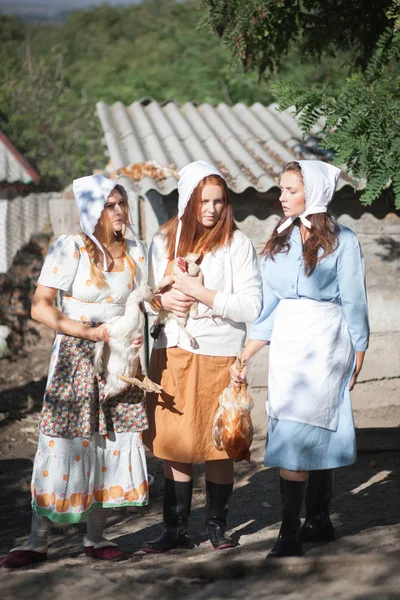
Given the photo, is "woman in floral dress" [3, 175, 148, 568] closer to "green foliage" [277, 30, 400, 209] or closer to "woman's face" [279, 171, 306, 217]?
"woman's face" [279, 171, 306, 217]

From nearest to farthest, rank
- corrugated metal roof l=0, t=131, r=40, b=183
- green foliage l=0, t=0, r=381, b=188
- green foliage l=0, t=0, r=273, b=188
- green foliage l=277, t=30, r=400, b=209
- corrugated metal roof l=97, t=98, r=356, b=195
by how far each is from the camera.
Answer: green foliage l=277, t=30, r=400, b=209, corrugated metal roof l=97, t=98, r=356, b=195, corrugated metal roof l=0, t=131, r=40, b=183, green foliage l=0, t=0, r=381, b=188, green foliage l=0, t=0, r=273, b=188

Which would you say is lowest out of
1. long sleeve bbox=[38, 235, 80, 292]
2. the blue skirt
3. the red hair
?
the blue skirt

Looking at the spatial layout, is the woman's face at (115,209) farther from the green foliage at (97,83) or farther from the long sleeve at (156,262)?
the green foliage at (97,83)

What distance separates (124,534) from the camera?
15.8 feet

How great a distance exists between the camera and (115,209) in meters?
3.84

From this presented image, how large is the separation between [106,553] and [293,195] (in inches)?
79.8

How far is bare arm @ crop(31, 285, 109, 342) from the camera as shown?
12.3ft

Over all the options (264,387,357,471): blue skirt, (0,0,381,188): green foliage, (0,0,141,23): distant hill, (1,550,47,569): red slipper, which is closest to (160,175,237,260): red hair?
(264,387,357,471): blue skirt

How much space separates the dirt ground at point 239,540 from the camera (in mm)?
2943

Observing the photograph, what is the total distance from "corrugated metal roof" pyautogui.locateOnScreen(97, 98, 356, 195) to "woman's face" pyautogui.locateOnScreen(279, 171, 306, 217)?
2.80 metres

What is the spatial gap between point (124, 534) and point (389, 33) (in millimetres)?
3971

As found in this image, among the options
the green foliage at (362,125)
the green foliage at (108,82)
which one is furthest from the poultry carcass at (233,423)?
the green foliage at (108,82)

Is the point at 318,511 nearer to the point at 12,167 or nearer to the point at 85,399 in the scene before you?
the point at 85,399

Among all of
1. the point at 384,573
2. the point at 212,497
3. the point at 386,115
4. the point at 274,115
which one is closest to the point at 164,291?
the point at 212,497
